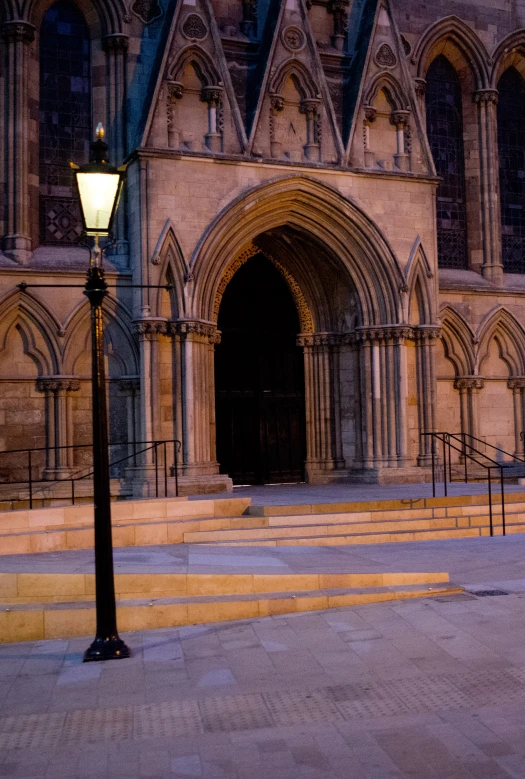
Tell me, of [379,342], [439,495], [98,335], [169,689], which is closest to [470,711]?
[169,689]

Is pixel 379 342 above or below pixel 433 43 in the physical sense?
below

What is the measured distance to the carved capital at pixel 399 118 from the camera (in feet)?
58.7

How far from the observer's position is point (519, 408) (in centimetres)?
2020

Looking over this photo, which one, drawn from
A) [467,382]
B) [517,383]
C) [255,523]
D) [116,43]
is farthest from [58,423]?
[517,383]

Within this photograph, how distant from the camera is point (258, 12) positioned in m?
18.0

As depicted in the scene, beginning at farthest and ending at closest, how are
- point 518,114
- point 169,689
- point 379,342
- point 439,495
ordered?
point 518,114, point 379,342, point 439,495, point 169,689

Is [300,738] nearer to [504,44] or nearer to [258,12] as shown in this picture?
[258,12]

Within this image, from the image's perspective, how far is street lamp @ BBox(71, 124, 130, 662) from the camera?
7.41 meters

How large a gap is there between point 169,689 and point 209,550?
4.91 m

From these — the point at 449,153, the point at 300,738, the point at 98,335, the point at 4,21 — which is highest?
the point at 4,21

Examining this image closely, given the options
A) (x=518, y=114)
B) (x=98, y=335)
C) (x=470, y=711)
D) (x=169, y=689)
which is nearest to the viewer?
(x=470, y=711)

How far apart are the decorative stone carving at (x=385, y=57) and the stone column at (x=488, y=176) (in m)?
3.04

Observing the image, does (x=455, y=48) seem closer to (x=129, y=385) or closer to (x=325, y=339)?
(x=325, y=339)

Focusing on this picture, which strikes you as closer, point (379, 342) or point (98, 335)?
point (98, 335)
